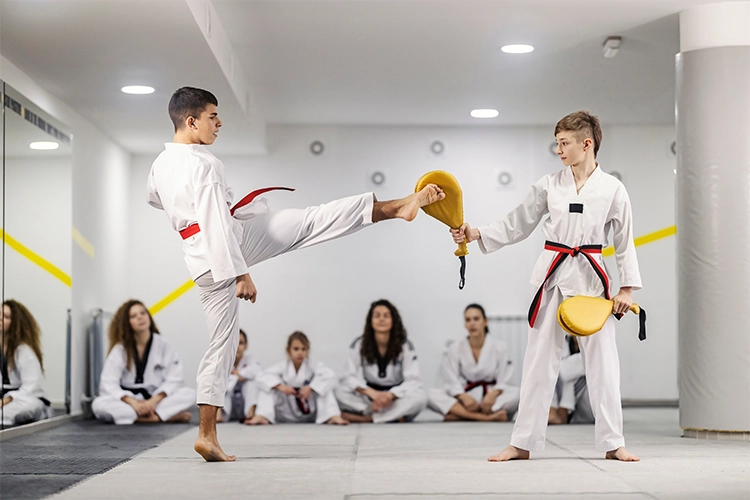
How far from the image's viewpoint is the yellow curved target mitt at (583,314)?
352cm

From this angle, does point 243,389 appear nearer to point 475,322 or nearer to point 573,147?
point 475,322

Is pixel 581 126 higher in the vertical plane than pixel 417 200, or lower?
higher

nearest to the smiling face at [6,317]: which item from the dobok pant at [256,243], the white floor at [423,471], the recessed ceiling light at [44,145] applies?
the recessed ceiling light at [44,145]

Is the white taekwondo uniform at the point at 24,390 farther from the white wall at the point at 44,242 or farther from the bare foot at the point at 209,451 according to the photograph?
the bare foot at the point at 209,451

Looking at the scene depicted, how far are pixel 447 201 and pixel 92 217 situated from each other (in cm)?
399

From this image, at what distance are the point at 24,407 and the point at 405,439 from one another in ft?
7.45

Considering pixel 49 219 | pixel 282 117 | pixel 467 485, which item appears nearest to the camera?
pixel 467 485

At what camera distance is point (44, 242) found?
570 cm

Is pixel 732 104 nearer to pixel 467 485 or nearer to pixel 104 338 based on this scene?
pixel 467 485

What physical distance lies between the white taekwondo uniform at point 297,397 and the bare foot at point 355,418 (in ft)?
0.40

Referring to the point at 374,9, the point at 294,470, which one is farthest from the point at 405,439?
the point at 374,9

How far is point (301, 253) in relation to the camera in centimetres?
810

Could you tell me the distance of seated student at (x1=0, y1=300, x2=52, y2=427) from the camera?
502 centimetres

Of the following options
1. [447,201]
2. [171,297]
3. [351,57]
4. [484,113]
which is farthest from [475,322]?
[447,201]
